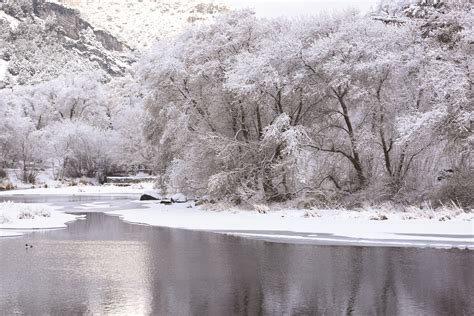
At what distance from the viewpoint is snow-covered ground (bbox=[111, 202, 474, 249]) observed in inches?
739

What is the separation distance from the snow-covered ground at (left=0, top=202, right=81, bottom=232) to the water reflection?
15.9 ft

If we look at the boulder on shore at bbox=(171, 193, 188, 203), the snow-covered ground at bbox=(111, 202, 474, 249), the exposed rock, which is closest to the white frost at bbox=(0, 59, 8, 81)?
the exposed rock

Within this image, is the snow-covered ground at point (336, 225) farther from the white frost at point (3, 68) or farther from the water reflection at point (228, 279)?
the white frost at point (3, 68)

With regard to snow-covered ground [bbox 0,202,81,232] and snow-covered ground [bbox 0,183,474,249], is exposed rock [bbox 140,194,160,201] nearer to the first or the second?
snow-covered ground [bbox 0,183,474,249]

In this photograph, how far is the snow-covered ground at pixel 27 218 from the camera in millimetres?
23767

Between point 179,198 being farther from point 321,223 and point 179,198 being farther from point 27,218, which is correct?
point 321,223

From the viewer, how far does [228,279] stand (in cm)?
1227

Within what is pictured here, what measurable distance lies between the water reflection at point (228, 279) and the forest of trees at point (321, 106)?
11438mm

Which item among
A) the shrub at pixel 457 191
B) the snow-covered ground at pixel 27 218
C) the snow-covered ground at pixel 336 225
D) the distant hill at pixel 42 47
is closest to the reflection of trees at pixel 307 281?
the snow-covered ground at pixel 336 225

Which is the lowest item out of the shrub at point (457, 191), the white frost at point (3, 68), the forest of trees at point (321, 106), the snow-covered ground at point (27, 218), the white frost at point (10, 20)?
the snow-covered ground at point (27, 218)

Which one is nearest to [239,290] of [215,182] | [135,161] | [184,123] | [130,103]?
[215,182]

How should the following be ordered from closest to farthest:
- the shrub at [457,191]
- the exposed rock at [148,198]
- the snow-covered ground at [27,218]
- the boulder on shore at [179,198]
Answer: the snow-covered ground at [27,218], the shrub at [457,191], the boulder on shore at [179,198], the exposed rock at [148,198]

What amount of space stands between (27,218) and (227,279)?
666 inches

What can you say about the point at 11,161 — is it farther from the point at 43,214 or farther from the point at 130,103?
the point at 43,214
